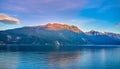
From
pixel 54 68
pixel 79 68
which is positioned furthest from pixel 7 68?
pixel 79 68

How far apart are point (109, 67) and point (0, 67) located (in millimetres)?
19752

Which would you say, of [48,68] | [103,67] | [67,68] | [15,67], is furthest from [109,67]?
[15,67]

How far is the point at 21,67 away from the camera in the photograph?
42.8m

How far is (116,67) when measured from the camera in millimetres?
43875

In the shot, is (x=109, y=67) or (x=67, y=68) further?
(x=109, y=67)

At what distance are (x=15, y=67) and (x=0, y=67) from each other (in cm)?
273

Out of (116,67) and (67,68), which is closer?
(67,68)

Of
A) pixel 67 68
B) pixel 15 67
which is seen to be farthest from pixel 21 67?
pixel 67 68

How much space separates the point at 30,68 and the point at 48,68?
3.18m

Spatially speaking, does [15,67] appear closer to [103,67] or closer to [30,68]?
[30,68]

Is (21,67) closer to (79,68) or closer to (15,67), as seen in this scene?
(15,67)

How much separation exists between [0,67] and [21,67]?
3.73 m

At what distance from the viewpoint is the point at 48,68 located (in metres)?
41.5

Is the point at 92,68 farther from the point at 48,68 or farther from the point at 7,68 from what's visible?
the point at 7,68
